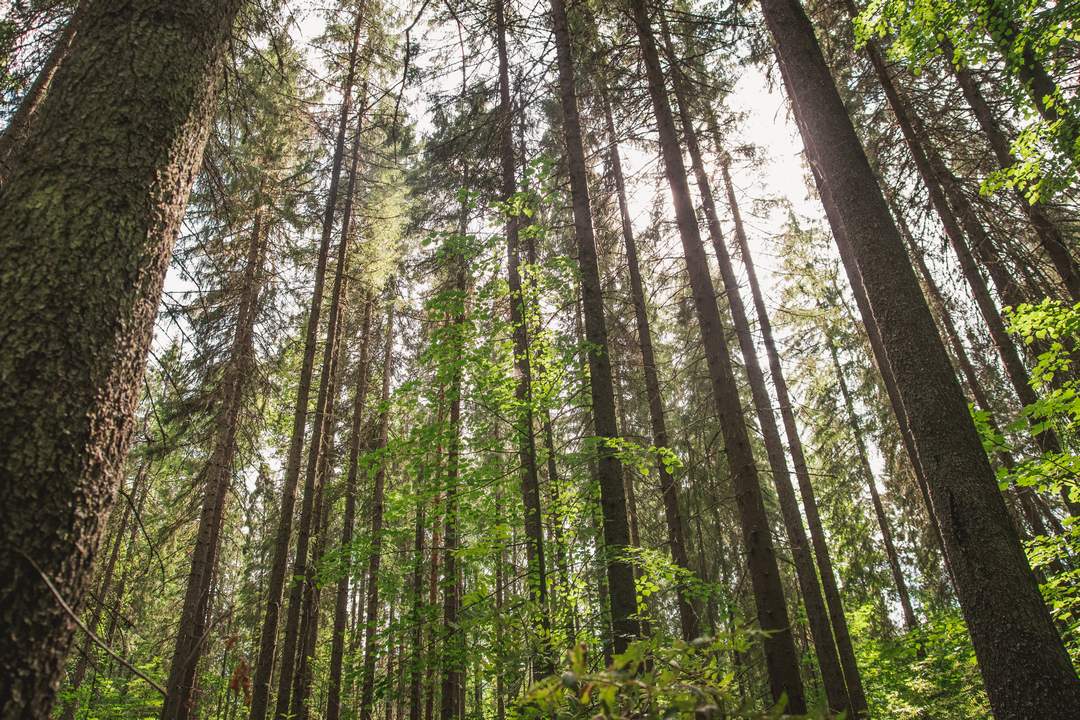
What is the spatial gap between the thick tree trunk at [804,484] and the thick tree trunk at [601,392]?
3.53 m

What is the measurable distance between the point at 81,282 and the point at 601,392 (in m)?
5.52

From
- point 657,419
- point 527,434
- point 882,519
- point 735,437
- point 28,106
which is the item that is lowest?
point 527,434

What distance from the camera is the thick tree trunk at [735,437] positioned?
5852 mm

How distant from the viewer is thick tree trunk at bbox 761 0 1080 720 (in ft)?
11.1

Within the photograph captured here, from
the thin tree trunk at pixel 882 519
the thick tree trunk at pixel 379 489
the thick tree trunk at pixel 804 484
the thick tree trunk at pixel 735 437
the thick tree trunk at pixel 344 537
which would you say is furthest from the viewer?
the thin tree trunk at pixel 882 519

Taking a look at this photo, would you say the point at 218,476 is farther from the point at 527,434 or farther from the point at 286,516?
the point at 527,434

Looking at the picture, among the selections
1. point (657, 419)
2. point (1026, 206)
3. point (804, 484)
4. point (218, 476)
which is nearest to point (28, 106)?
point (218, 476)

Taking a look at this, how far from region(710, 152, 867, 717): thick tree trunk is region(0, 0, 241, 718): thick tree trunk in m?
9.66

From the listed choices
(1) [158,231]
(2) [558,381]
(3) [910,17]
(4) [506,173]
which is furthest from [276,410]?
(3) [910,17]

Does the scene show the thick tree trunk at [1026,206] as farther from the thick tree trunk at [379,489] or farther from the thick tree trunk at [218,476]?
the thick tree trunk at [218,476]

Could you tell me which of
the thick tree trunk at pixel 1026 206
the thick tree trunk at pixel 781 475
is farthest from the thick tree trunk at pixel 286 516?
the thick tree trunk at pixel 1026 206

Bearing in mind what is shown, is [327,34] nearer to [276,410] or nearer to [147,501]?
[276,410]

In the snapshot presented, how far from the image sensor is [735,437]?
6902 millimetres

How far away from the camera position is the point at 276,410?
1573 centimetres
